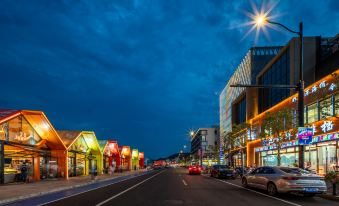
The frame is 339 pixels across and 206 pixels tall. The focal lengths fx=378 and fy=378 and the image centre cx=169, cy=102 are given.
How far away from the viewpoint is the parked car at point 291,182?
16.4 metres

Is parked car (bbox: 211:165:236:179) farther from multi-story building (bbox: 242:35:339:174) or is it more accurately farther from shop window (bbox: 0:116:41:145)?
shop window (bbox: 0:116:41:145)

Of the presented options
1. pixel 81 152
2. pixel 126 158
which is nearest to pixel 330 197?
pixel 81 152

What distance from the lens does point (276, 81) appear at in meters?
55.8

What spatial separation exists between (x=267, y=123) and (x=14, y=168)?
885 inches

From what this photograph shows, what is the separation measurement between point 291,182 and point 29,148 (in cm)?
2106

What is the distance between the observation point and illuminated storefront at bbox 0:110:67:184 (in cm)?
2623

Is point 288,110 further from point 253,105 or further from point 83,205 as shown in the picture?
point 253,105

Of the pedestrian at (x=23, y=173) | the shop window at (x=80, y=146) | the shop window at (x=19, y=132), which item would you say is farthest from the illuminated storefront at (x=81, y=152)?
the pedestrian at (x=23, y=173)

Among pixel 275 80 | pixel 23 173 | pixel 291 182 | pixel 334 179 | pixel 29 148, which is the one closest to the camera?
pixel 291 182

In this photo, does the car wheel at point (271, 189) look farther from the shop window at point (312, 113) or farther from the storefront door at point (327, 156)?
the shop window at point (312, 113)

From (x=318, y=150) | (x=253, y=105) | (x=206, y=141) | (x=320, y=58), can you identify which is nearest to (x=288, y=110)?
(x=318, y=150)

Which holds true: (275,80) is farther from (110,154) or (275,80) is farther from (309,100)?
(110,154)

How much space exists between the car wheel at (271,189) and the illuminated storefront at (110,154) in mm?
38287

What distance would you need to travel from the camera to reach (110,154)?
6247 centimetres
